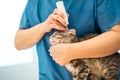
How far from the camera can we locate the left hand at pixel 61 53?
0.83 meters

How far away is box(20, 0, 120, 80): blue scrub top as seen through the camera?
837 millimetres

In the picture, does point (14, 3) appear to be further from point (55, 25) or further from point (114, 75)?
point (114, 75)

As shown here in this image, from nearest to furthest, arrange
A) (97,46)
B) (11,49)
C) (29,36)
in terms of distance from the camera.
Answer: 1. (97,46)
2. (29,36)
3. (11,49)

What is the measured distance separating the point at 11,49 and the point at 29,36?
53 centimetres

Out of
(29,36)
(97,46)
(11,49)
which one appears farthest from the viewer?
(11,49)

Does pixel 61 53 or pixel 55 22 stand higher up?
pixel 55 22

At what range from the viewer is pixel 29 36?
3.06 ft

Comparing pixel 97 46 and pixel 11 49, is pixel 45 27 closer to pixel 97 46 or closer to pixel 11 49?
pixel 97 46

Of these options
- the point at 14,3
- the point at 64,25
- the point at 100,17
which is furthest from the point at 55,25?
the point at 14,3

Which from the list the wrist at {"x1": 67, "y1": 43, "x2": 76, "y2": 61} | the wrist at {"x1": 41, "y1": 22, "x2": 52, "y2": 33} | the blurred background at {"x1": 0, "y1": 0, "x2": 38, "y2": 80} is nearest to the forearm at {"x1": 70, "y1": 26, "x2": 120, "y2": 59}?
the wrist at {"x1": 67, "y1": 43, "x2": 76, "y2": 61}

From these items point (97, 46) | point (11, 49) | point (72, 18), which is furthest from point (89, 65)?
point (11, 49)

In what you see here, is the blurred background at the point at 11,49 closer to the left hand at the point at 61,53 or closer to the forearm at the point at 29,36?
the forearm at the point at 29,36

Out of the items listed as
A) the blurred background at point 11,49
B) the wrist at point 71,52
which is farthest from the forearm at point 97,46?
the blurred background at point 11,49

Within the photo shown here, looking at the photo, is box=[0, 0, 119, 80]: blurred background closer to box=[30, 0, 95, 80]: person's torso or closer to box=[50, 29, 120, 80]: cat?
box=[30, 0, 95, 80]: person's torso
